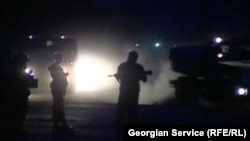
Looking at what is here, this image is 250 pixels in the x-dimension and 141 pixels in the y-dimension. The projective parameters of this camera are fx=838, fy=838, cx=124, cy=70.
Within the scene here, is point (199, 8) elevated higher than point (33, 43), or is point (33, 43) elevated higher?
point (199, 8)

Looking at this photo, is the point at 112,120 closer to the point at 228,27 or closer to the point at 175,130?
the point at 175,130

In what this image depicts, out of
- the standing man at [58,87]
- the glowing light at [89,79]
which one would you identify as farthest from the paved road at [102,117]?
the glowing light at [89,79]

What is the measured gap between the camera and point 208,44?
30188 mm

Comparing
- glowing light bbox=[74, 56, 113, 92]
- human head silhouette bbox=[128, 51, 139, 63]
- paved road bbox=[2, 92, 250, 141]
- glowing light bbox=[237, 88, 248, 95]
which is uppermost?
glowing light bbox=[74, 56, 113, 92]

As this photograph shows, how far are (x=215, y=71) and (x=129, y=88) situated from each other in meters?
10.5

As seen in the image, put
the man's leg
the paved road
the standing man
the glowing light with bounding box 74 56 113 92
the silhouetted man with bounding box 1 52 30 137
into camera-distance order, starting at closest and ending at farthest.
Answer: the man's leg, the silhouetted man with bounding box 1 52 30 137, the paved road, the standing man, the glowing light with bounding box 74 56 113 92

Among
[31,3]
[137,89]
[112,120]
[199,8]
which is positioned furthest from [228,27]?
[137,89]

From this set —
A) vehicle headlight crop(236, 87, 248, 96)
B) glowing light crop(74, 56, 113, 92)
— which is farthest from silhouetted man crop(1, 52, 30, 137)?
glowing light crop(74, 56, 113, 92)

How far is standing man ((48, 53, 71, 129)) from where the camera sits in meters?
19.5

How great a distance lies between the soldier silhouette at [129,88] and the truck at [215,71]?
8.28 metres

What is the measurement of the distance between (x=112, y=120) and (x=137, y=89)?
4.56 m

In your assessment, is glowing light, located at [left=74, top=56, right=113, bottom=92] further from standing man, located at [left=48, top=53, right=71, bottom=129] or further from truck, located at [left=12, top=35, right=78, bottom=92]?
standing man, located at [left=48, top=53, right=71, bottom=129]

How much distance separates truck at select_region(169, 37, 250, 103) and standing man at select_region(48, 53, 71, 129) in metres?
7.58

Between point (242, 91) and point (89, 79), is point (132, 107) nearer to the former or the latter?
point (242, 91)
